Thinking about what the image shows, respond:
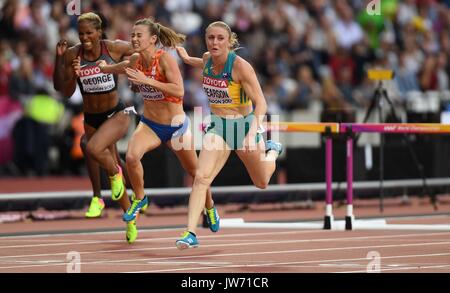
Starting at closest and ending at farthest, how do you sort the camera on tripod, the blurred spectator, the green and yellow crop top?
the green and yellow crop top < the camera on tripod < the blurred spectator

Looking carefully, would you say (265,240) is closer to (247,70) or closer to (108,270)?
(247,70)

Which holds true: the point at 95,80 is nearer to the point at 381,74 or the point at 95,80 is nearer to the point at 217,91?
the point at 217,91

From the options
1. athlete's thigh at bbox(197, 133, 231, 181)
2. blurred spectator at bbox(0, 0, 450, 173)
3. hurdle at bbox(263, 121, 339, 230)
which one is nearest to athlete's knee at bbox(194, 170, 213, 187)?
athlete's thigh at bbox(197, 133, 231, 181)

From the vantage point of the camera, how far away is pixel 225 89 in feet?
44.4

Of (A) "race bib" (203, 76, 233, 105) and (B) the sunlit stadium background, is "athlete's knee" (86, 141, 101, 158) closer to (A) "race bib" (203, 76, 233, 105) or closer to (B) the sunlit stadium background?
(A) "race bib" (203, 76, 233, 105)

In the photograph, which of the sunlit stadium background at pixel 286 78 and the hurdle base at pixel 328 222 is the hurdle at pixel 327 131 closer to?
the hurdle base at pixel 328 222

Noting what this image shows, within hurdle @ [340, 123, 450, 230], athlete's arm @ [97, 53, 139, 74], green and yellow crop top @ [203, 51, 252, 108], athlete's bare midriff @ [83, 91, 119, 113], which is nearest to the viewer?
Result: green and yellow crop top @ [203, 51, 252, 108]

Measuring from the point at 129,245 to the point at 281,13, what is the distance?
14.6 m

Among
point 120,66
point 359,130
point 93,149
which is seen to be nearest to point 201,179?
point 120,66

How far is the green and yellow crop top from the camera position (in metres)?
13.5

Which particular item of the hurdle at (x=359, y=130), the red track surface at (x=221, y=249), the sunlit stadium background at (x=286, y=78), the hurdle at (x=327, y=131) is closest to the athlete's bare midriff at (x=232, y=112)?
the red track surface at (x=221, y=249)

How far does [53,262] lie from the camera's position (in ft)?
42.0

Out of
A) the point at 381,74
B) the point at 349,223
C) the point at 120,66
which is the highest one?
the point at 120,66
